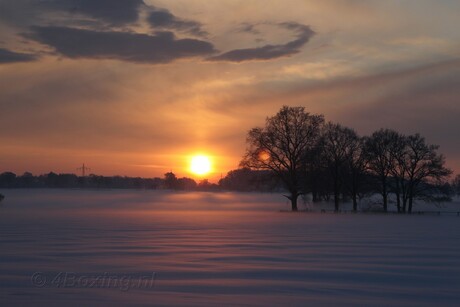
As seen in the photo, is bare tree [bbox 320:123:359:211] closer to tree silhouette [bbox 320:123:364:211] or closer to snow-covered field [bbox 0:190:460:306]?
tree silhouette [bbox 320:123:364:211]

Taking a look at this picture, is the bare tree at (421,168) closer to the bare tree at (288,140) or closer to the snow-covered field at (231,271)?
the bare tree at (288,140)

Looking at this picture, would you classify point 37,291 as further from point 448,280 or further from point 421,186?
point 421,186

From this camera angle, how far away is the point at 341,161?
226 ft

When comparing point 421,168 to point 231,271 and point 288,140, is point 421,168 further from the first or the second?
point 231,271

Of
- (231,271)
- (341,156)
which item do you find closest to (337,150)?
(341,156)

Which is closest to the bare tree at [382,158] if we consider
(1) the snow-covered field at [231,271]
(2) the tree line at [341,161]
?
(2) the tree line at [341,161]

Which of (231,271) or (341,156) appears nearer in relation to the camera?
(231,271)

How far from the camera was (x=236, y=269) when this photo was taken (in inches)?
558

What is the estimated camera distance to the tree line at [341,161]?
6362 centimetres

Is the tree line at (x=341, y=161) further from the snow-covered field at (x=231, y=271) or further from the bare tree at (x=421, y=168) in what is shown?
the snow-covered field at (x=231, y=271)

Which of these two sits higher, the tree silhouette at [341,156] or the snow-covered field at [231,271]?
the tree silhouette at [341,156]

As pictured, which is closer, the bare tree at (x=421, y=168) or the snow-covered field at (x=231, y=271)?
the snow-covered field at (x=231, y=271)

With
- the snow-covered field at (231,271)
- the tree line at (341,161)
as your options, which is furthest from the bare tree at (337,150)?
the snow-covered field at (231,271)

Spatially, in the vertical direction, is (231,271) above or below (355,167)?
below
